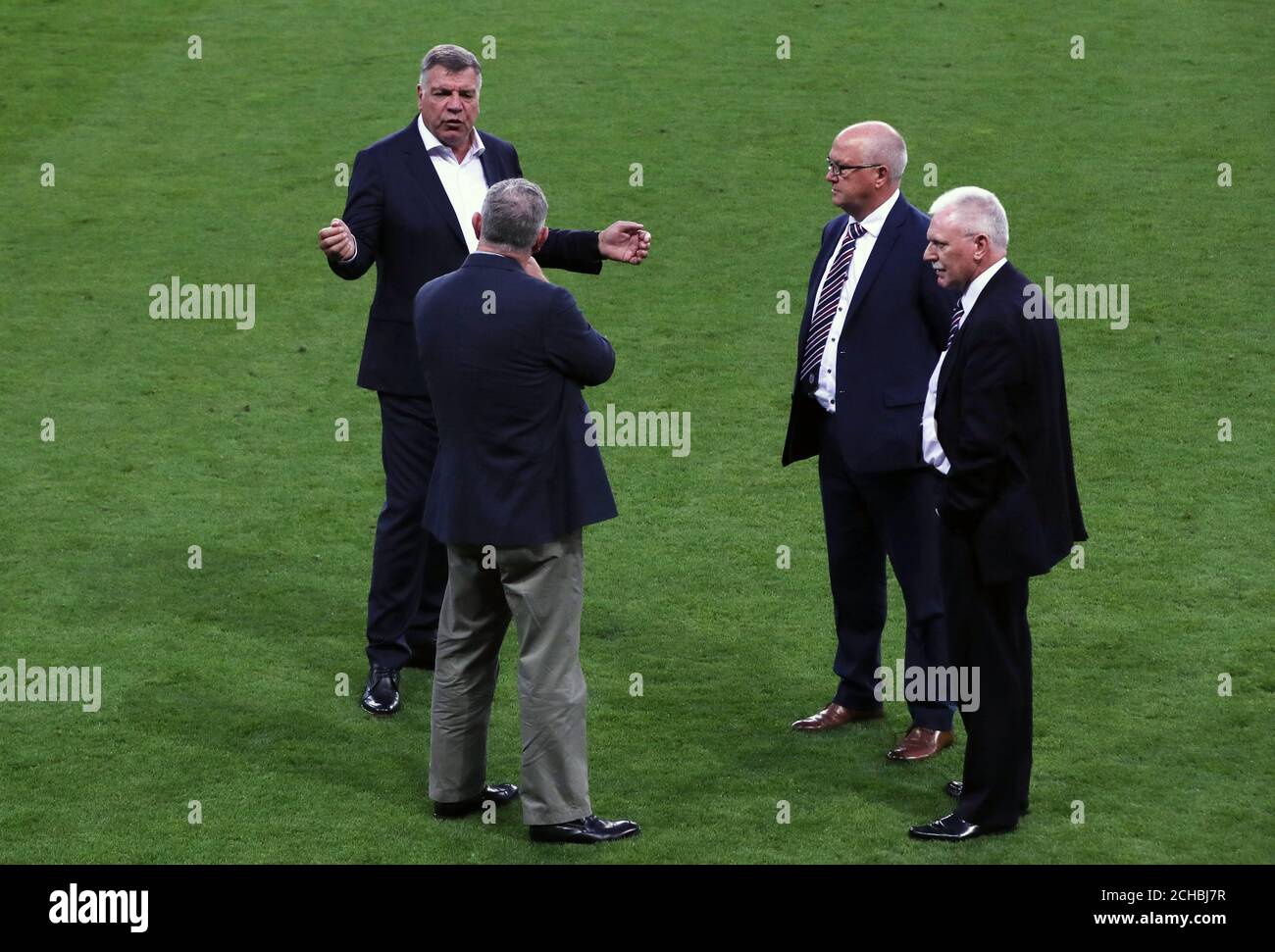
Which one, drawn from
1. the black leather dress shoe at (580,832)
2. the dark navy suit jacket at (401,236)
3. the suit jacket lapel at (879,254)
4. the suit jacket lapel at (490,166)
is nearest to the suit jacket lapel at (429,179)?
the dark navy suit jacket at (401,236)

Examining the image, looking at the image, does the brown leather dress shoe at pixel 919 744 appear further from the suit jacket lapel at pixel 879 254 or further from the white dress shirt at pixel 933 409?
the suit jacket lapel at pixel 879 254

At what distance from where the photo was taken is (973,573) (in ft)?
17.5

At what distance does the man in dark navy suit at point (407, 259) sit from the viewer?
255 inches

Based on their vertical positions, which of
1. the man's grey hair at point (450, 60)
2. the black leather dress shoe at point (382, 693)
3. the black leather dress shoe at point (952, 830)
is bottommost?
the black leather dress shoe at point (952, 830)

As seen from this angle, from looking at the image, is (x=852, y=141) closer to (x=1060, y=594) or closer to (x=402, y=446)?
→ (x=402, y=446)

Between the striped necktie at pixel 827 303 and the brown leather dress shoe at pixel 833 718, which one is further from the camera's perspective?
the brown leather dress shoe at pixel 833 718

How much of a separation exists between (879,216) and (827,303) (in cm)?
36

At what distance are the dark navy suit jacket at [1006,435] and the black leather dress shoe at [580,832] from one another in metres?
1.42

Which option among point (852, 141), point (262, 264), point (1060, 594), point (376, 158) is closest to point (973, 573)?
point (852, 141)

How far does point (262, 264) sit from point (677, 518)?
4619 millimetres

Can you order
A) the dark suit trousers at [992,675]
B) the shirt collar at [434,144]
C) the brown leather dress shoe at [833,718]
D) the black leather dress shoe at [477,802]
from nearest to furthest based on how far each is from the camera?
the dark suit trousers at [992,675] → the black leather dress shoe at [477,802] → the brown leather dress shoe at [833,718] → the shirt collar at [434,144]

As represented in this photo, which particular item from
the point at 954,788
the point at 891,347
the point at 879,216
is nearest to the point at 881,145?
the point at 879,216

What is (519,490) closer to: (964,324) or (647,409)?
(964,324)

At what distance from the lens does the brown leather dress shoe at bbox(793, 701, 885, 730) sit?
636cm
